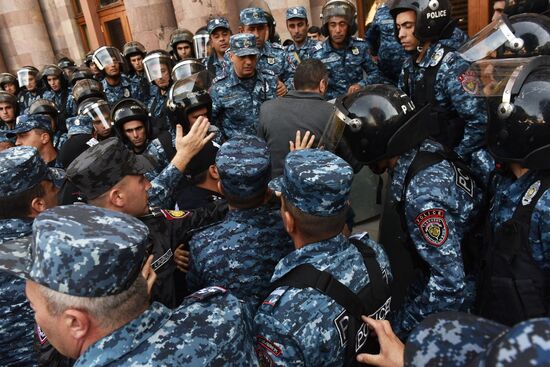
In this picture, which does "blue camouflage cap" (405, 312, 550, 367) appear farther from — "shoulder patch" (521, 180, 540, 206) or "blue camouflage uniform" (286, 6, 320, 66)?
"blue camouflage uniform" (286, 6, 320, 66)

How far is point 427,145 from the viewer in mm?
1934

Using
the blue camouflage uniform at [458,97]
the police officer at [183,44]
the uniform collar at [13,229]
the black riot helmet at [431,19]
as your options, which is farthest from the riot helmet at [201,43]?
the uniform collar at [13,229]

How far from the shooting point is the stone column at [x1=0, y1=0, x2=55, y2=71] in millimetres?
11828

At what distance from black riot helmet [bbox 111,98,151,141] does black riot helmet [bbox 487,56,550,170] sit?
2.93 metres

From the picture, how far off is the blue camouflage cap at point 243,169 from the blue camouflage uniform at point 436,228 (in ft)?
2.10

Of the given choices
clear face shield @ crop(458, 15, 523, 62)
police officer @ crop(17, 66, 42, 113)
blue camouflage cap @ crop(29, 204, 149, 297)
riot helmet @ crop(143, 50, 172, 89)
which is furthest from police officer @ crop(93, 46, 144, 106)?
blue camouflage cap @ crop(29, 204, 149, 297)

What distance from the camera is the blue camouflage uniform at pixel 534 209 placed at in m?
1.53

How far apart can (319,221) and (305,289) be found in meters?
0.25

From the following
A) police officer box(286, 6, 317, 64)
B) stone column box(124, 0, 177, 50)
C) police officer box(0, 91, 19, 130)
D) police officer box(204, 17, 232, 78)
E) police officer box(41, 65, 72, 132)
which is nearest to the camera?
police officer box(204, 17, 232, 78)

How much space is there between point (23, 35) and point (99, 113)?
10.3m

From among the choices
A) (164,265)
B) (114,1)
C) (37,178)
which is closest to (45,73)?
(114,1)

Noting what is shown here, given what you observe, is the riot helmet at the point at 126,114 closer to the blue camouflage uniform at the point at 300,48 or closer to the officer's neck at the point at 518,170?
the blue camouflage uniform at the point at 300,48

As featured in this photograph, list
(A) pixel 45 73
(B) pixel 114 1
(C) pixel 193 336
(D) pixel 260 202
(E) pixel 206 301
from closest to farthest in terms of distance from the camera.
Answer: (C) pixel 193 336 < (E) pixel 206 301 < (D) pixel 260 202 < (A) pixel 45 73 < (B) pixel 114 1

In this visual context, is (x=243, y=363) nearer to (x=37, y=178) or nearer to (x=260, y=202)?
(x=260, y=202)
